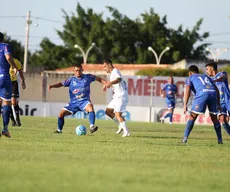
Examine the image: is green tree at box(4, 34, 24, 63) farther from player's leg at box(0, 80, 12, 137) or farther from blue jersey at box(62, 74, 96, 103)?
player's leg at box(0, 80, 12, 137)

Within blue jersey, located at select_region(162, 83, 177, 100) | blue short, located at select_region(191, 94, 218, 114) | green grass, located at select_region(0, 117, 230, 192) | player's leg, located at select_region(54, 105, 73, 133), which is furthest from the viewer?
blue jersey, located at select_region(162, 83, 177, 100)

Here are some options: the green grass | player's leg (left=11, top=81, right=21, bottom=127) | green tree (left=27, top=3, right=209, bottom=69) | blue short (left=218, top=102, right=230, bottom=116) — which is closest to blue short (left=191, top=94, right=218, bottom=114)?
the green grass

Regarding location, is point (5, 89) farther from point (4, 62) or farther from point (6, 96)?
point (4, 62)

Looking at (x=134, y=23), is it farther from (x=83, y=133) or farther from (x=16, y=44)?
(x=83, y=133)

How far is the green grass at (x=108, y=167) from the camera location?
349 inches

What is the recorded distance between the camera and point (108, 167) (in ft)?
35.2

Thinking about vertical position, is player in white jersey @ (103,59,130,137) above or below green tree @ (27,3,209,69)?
below

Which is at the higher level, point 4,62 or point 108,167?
point 4,62

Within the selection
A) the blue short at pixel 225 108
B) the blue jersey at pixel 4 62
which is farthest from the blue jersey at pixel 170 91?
the blue jersey at pixel 4 62

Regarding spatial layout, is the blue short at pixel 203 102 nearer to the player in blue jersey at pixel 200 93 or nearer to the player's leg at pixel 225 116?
the player in blue jersey at pixel 200 93

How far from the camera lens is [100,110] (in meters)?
42.2

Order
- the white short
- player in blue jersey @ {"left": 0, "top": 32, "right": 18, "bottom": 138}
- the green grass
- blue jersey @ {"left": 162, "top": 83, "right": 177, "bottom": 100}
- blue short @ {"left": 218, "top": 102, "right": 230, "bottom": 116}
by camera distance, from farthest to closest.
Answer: blue jersey @ {"left": 162, "top": 83, "right": 177, "bottom": 100}
the white short
blue short @ {"left": 218, "top": 102, "right": 230, "bottom": 116}
player in blue jersey @ {"left": 0, "top": 32, "right": 18, "bottom": 138}
the green grass

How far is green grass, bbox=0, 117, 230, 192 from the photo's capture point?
29.1ft

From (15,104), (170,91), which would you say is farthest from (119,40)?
(15,104)
